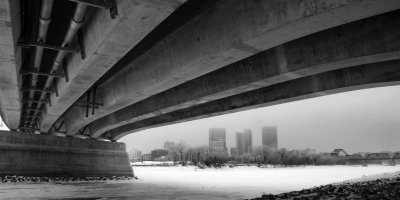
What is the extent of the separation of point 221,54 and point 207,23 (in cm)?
100

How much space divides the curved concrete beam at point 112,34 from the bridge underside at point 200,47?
0.09ft

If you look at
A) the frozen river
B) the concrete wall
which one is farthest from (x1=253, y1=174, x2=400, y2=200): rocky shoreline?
the concrete wall

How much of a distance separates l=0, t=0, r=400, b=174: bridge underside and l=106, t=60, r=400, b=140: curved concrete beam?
0.14ft

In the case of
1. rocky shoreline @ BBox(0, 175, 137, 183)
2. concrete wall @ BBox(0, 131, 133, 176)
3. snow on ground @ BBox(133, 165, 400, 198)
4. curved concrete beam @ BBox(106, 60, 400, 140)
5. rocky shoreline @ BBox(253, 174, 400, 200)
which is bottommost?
snow on ground @ BBox(133, 165, 400, 198)

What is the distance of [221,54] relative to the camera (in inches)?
411

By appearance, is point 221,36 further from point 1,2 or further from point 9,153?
point 9,153

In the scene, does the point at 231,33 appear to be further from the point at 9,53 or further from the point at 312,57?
the point at 9,53

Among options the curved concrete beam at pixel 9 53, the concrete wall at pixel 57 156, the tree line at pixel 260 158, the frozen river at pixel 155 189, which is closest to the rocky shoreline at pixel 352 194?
the frozen river at pixel 155 189

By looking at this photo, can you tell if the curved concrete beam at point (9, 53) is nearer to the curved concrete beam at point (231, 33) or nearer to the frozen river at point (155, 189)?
the curved concrete beam at point (231, 33)

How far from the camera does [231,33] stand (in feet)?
32.0

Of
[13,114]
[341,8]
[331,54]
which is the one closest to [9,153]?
[13,114]

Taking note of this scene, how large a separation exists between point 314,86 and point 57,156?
84.1 ft

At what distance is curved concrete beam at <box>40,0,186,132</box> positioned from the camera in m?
8.10

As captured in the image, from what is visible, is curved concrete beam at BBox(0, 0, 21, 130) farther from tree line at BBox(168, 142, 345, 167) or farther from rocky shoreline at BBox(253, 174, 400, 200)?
tree line at BBox(168, 142, 345, 167)
